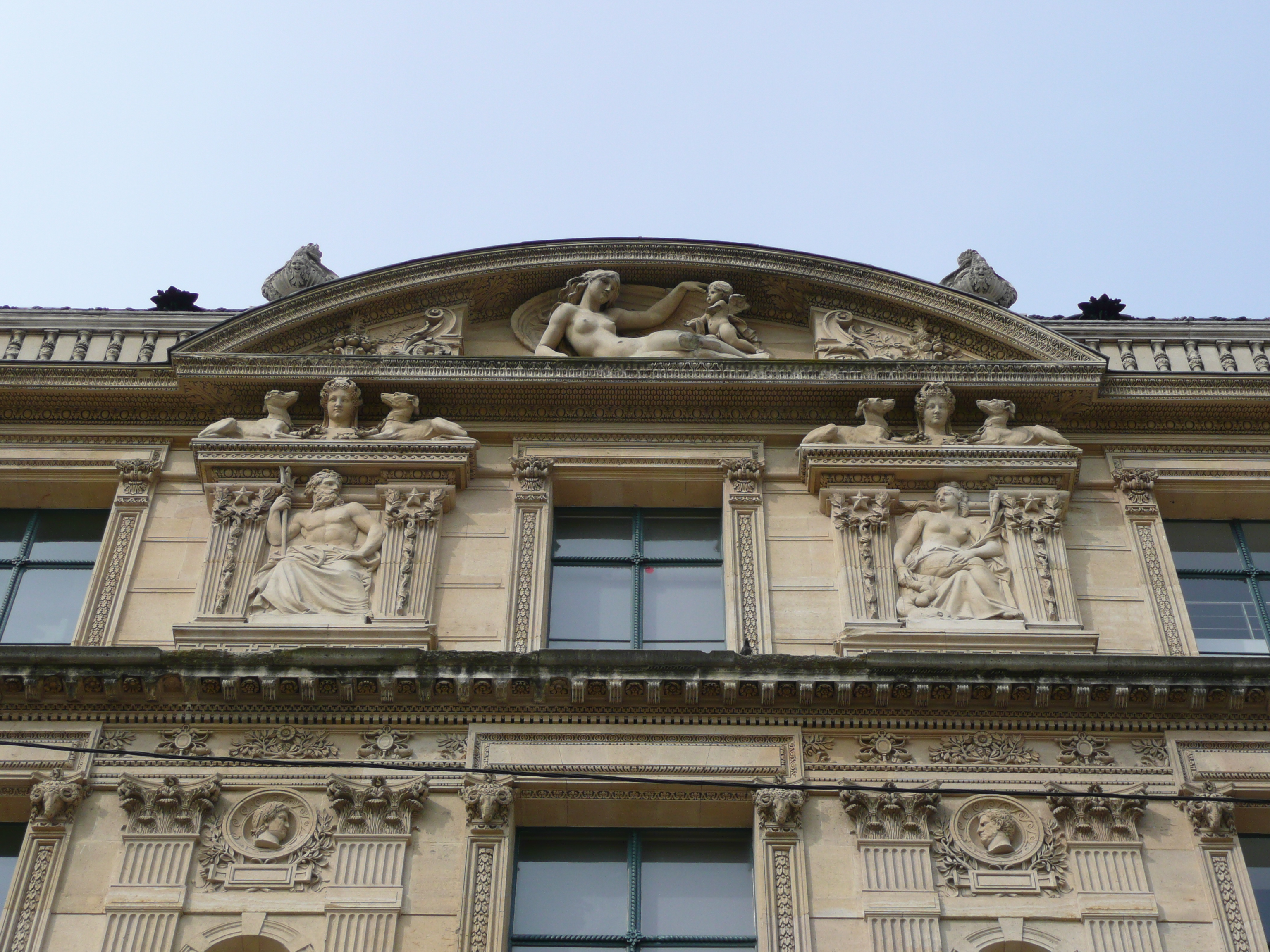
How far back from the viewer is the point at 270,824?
49.3 feet

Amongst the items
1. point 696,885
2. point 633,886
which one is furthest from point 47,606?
point 696,885

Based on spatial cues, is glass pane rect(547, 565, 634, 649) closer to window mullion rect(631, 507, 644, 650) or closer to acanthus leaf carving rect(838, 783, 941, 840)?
window mullion rect(631, 507, 644, 650)

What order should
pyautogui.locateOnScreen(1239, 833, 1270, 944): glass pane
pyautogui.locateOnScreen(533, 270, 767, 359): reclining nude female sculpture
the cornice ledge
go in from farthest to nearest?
1. pyautogui.locateOnScreen(533, 270, 767, 359): reclining nude female sculpture
2. the cornice ledge
3. pyautogui.locateOnScreen(1239, 833, 1270, 944): glass pane

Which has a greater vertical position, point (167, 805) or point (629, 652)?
point (629, 652)

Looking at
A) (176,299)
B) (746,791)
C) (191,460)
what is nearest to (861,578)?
(746,791)

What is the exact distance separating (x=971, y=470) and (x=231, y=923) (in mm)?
8660

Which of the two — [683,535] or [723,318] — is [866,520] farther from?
[723,318]

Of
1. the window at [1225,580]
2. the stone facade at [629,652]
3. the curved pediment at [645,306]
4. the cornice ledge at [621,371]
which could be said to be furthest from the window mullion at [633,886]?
the curved pediment at [645,306]

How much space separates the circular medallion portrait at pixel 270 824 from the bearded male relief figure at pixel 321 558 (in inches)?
84.4

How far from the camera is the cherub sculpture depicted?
67.2 ft

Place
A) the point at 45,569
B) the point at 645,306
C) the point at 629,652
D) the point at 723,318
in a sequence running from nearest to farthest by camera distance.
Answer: the point at 629,652 < the point at 45,569 < the point at 723,318 < the point at 645,306

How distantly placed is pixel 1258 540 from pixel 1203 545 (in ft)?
2.11

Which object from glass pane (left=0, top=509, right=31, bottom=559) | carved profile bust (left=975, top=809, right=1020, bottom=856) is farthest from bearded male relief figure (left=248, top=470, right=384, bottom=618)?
carved profile bust (left=975, top=809, right=1020, bottom=856)

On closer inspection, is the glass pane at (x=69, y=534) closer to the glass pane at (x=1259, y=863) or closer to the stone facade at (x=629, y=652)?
the stone facade at (x=629, y=652)
